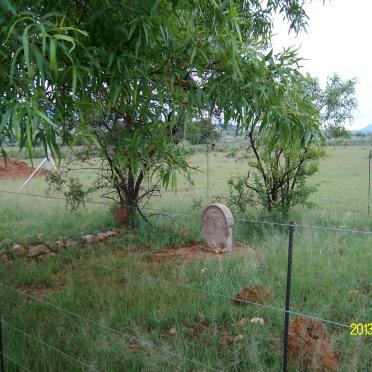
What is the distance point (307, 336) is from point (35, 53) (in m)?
2.63

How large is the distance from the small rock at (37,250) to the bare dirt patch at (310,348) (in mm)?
4297

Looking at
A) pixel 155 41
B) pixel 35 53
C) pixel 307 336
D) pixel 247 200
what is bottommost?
pixel 307 336

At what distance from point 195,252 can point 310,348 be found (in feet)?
10.8

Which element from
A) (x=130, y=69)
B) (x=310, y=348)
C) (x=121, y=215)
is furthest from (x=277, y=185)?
(x=130, y=69)

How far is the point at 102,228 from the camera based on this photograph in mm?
7961

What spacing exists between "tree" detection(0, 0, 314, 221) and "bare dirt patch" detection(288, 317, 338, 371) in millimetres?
1502

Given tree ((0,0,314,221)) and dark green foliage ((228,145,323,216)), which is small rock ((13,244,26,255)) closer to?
dark green foliage ((228,145,323,216))

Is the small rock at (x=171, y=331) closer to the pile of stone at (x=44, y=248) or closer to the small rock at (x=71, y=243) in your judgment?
the pile of stone at (x=44, y=248)

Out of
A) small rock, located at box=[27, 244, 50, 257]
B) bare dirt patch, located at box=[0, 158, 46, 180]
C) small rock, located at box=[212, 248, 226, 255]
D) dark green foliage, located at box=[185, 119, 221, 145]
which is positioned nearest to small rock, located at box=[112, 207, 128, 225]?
small rock, located at box=[27, 244, 50, 257]

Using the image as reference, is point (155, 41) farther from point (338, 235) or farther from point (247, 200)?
point (247, 200)

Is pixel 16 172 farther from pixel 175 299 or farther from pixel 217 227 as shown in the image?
pixel 175 299

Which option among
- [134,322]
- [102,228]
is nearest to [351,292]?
[134,322]

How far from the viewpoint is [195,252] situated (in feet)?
20.9

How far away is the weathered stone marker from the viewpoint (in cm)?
627
